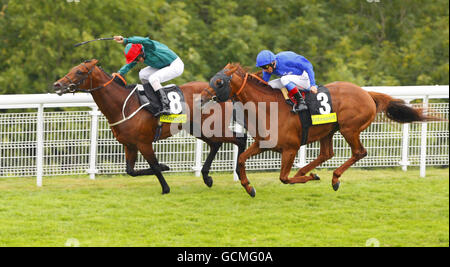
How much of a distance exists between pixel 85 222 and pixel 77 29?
864 cm

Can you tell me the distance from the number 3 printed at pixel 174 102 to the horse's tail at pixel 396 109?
2.21 meters

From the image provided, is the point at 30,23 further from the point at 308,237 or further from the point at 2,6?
the point at 308,237

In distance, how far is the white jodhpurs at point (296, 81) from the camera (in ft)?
31.2

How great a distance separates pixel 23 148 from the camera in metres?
10.8

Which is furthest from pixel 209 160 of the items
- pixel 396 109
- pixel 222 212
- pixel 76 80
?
pixel 396 109

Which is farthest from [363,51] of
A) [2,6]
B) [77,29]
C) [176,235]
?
[176,235]

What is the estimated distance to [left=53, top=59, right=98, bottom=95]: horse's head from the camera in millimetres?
9469

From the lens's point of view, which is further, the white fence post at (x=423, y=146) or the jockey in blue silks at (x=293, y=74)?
the white fence post at (x=423, y=146)

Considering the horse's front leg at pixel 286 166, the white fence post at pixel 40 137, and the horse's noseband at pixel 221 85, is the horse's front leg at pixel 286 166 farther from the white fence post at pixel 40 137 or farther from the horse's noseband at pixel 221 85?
the white fence post at pixel 40 137

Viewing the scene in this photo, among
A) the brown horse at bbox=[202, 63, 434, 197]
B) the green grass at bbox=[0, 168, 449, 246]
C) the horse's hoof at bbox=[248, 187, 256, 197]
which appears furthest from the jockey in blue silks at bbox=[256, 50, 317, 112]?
the green grass at bbox=[0, 168, 449, 246]

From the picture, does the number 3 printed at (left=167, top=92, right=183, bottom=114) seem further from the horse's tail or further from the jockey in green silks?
the horse's tail

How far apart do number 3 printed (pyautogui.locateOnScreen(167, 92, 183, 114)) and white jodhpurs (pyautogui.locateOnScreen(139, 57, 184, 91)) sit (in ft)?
0.55

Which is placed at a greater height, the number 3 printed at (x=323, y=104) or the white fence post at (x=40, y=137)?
the number 3 printed at (x=323, y=104)

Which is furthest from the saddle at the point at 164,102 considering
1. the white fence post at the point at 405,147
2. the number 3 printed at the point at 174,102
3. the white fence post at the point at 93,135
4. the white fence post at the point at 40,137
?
the white fence post at the point at 405,147
